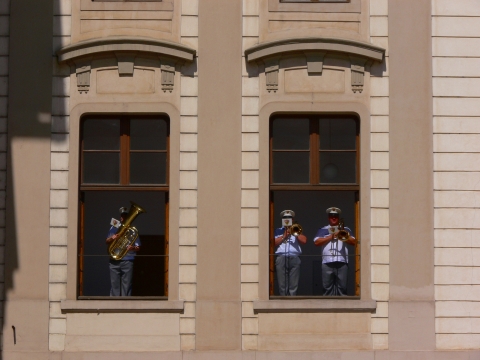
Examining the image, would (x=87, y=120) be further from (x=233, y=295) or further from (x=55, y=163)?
(x=233, y=295)

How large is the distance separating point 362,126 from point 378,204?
1.21 meters

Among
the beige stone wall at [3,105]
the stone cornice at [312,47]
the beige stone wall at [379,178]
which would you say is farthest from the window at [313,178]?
the beige stone wall at [3,105]

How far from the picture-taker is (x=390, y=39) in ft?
59.8

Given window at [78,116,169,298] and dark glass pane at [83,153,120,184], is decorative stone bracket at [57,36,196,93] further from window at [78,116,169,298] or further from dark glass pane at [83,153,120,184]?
dark glass pane at [83,153,120,184]

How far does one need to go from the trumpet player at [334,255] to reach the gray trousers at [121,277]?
2895mm

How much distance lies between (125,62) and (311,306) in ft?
15.2

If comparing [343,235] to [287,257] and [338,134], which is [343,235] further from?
[338,134]

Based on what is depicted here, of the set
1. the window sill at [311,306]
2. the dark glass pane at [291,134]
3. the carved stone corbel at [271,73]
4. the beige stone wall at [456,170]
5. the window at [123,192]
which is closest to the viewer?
the window sill at [311,306]

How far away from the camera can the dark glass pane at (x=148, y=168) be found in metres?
18.3

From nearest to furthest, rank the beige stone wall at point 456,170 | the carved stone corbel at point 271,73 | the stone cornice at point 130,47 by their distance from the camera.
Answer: the beige stone wall at point 456,170
the stone cornice at point 130,47
the carved stone corbel at point 271,73

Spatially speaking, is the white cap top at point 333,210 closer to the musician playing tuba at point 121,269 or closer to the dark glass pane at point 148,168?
the dark glass pane at point 148,168

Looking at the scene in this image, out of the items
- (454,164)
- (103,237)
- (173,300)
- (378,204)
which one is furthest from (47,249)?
(454,164)

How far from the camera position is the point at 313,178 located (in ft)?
59.8

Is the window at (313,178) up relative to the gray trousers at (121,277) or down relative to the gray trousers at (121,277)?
up
